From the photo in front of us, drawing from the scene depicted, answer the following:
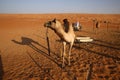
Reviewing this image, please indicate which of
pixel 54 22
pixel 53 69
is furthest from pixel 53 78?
pixel 54 22

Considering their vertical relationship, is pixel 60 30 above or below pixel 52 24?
below

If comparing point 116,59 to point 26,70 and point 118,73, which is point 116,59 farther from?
point 26,70

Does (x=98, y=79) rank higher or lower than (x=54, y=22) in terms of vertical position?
lower

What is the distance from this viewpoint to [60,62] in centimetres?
1088

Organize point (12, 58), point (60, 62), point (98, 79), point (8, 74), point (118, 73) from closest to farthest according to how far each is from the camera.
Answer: point (98, 79)
point (118, 73)
point (8, 74)
point (60, 62)
point (12, 58)

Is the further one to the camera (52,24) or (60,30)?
(60,30)

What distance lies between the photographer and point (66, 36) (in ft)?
31.8

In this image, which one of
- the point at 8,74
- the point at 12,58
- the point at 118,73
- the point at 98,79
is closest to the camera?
the point at 98,79

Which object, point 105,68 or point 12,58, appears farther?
point 12,58

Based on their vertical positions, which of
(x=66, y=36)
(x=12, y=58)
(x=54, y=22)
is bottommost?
(x=12, y=58)

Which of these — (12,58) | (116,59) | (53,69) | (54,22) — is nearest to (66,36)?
(54,22)

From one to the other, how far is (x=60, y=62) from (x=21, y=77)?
9.46 feet

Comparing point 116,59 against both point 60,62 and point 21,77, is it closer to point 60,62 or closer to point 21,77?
point 60,62

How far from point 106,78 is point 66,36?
3.08 meters
